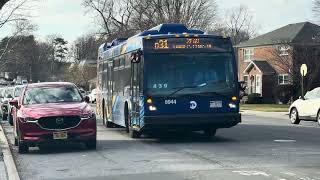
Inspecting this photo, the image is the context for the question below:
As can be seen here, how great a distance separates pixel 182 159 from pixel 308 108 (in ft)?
44.3

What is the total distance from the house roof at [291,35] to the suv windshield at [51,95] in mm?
41230

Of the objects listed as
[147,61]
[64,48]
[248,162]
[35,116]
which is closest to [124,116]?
[147,61]

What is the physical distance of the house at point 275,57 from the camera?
5028cm

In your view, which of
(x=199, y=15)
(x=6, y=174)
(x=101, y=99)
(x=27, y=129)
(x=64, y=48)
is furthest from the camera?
(x=64, y=48)

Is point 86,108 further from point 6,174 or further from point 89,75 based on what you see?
point 89,75

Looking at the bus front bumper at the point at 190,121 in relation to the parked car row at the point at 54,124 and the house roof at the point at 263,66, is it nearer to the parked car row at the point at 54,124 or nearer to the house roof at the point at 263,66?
the parked car row at the point at 54,124

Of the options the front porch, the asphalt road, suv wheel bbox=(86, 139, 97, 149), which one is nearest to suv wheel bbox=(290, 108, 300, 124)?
the asphalt road

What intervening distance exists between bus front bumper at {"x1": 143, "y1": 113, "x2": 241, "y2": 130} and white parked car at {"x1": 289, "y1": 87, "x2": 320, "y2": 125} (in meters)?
9.02

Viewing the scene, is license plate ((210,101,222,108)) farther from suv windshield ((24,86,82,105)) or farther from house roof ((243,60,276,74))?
house roof ((243,60,276,74))

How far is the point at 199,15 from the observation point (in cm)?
6369

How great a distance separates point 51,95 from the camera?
15312 mm

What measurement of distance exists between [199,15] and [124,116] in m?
46.3

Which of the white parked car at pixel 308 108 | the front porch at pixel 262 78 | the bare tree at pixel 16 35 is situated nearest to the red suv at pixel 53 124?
the white parked car at pixel 308 108

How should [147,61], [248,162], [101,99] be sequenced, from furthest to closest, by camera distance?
[101,99]
[147,61]
[248,162]
